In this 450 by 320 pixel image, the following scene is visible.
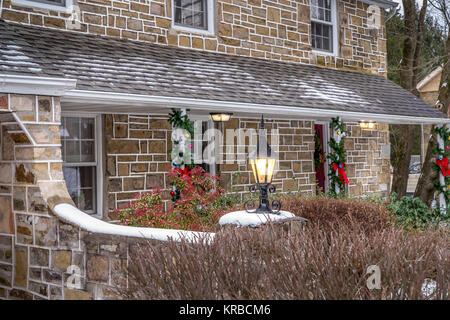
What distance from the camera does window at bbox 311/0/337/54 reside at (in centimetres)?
1375

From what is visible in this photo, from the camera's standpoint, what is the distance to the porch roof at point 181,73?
771 centimetres

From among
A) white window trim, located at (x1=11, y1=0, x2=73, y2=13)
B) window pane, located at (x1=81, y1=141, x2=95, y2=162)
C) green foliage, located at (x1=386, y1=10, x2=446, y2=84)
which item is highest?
green foliage, located at (x1=386, y1=10, x2=446, y2=84)

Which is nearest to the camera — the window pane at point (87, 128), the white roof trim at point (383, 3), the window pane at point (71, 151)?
the window pane at point (71, 151)

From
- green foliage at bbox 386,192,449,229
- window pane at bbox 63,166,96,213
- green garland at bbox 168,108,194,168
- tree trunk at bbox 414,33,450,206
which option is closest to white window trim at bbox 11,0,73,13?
green garland at bbox 168,108,194,168

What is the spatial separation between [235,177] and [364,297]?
827 cm

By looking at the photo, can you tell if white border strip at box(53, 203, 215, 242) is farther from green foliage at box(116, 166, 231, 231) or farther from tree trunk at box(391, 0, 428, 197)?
tree trunk at box(391, 0, 428, 197)

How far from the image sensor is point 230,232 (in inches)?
160

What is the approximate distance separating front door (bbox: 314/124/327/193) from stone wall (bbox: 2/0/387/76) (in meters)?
1.72

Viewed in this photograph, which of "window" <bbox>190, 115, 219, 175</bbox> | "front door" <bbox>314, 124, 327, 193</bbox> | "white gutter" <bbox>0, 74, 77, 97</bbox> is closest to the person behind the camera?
"white gutter" <bbox>0, 74, 77, 97</bbox>

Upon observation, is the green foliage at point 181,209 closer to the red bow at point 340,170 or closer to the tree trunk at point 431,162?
the red bow at point 340,170

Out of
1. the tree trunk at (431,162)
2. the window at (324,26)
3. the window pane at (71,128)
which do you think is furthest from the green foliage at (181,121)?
the tree trunk at (431,162)

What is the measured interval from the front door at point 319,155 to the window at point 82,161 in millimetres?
6204

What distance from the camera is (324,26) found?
13992mm
